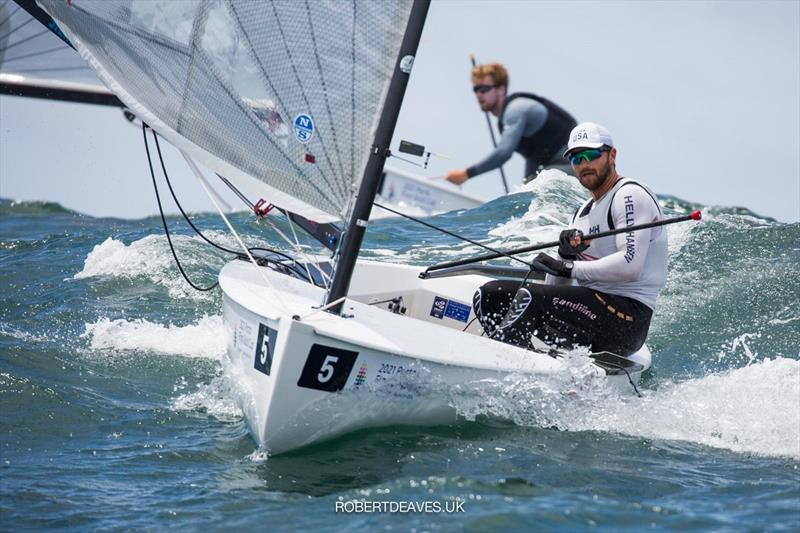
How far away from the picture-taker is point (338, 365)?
13.1 ft

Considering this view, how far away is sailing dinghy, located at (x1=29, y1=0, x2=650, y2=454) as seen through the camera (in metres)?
4.03

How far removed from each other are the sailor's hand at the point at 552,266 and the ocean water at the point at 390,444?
2.07 ft

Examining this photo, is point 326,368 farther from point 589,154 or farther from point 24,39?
point 24,39

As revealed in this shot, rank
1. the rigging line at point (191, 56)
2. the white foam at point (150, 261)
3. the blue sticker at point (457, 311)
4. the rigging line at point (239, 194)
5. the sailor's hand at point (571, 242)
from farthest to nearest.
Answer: the white foam at point (150, 261) < the blue sticker at point (457, 311) < the rigging line at point (239, 194) < the sailor's hand at point (571, 242) < the rigging line at point (191, 56)

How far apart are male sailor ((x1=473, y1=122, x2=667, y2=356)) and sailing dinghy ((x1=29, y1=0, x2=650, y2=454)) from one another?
1.08 feet

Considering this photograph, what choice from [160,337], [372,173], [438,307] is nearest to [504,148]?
[438,307]

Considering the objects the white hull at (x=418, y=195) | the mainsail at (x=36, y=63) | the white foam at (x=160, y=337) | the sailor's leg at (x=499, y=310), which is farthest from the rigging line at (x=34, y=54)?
the white hull at (x=418, y=195)

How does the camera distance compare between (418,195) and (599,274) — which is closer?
(599,274)

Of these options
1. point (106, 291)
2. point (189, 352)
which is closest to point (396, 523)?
point (189, 352)

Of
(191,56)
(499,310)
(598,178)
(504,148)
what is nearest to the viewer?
(191,56)

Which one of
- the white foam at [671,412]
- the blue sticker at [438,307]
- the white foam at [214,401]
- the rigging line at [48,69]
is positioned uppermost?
the rigging line at [48,69]

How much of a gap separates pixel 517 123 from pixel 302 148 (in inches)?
197

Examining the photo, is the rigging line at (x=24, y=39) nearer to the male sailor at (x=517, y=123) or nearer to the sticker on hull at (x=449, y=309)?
the sticker on hull at (x=449, y=309)

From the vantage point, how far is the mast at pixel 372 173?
13.5ft
